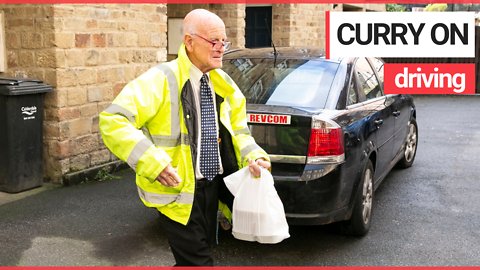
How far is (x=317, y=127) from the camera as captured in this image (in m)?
4.50

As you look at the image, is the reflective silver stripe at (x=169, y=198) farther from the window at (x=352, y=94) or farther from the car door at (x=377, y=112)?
the car door at (x=377, y=112)

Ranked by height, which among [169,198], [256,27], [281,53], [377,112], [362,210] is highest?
[256,27]

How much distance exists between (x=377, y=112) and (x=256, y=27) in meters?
8.63

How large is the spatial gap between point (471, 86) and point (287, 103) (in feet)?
48.9

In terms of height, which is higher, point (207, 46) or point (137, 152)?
point (207, 46)

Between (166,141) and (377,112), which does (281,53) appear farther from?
(166,141)

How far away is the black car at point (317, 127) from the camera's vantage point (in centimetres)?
451

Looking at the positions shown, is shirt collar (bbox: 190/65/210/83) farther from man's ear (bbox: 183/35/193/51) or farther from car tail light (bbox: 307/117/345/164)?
car tail light (bbox: 307/117/345/164)

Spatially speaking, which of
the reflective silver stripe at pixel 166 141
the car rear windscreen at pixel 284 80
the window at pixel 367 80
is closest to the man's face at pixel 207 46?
the reflective silver stripe at pixel 166 141

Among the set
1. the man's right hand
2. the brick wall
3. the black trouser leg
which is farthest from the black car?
the brick wall

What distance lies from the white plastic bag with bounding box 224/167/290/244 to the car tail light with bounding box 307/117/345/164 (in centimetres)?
137

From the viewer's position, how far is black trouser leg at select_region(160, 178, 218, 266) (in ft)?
9.77

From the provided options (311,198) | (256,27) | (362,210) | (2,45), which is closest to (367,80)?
(362,210)

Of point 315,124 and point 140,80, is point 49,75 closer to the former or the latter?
point 315,124
